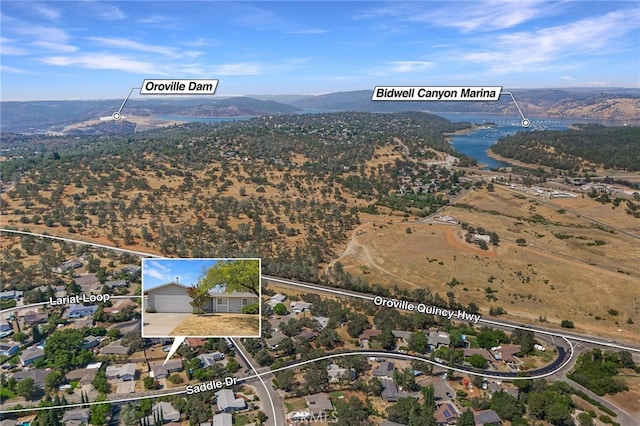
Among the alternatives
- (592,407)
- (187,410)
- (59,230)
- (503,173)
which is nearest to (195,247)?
(59,230)

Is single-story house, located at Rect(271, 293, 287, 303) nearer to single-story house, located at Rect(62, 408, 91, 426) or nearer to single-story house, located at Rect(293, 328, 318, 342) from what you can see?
single-story house, located at Rect(293, 328, 318, 342)

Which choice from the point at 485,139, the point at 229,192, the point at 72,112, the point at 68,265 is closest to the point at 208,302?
the point at 68,265

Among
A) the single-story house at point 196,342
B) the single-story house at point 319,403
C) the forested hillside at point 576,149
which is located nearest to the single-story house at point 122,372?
the single-story house at point 196,342

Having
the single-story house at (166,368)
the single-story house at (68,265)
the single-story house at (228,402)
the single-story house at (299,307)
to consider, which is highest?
the single-story house at (68,265)

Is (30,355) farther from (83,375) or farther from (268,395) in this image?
(268,395)

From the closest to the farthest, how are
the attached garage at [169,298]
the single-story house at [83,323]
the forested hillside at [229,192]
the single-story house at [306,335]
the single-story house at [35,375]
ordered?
the attached garage at [169,298]
the single-story house at [35,375]
the single-story house at [306,335]
the single-story house at [83,323]
the forested hillside at [229,192]

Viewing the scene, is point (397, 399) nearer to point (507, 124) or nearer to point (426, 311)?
point (426, 311)

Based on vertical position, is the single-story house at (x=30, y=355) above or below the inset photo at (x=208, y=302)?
below

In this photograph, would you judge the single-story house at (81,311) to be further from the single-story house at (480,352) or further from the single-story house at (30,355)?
the single-story house at (480,352)
